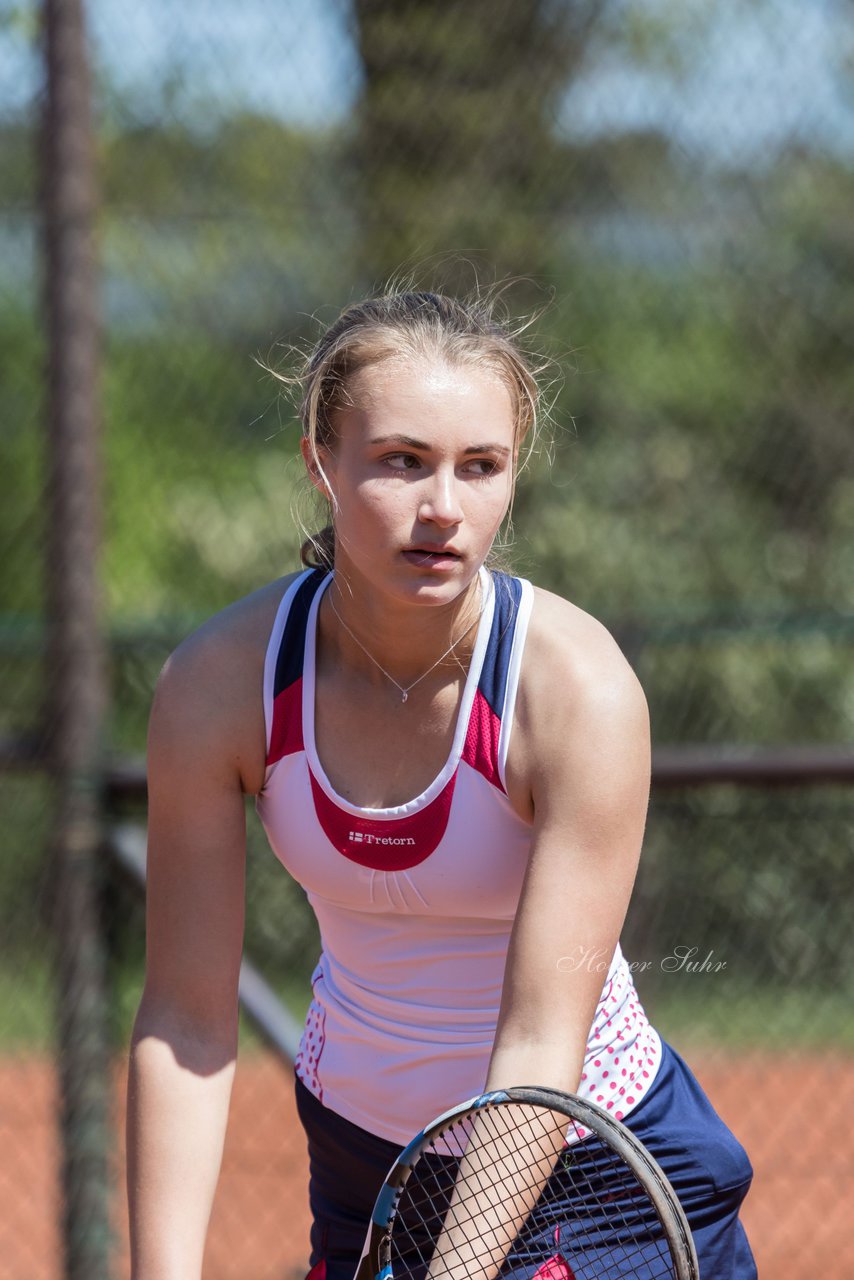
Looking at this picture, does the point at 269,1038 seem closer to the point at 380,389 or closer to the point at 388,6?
the point at 380,389

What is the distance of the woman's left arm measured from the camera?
5.38 feet

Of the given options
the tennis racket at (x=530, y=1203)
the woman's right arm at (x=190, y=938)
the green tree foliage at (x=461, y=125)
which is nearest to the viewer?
the tennis racket at (x=530, y=1203)

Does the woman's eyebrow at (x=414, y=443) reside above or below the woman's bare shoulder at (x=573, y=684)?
above

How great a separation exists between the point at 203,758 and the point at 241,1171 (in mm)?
2710

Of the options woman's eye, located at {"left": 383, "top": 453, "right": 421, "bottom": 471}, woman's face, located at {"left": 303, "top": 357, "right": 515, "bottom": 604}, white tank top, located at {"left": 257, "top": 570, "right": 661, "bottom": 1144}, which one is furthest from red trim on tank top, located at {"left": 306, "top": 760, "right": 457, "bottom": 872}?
woman's eye, located at {"left": 383, "top": 453, "right": 421, "bottom": 471}

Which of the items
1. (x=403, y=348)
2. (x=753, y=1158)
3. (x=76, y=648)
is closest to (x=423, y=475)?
(x=403, y=348)

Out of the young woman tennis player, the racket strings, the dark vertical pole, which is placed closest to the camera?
the racket strings

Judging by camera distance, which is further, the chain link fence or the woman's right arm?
the chain link fence

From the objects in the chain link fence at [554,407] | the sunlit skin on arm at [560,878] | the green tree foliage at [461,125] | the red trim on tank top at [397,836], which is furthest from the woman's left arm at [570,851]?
the green tree foliage at [461,125]

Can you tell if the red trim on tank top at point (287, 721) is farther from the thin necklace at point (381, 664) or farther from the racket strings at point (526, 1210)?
the racket strings at point (526, 1210)

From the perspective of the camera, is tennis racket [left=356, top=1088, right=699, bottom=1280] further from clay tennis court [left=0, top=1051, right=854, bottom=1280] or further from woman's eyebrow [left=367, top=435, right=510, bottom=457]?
clay tennis court [left=0, top=1051, right=854, bottom=1280]

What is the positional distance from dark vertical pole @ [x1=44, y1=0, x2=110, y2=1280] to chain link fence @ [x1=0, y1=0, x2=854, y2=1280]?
0.17 ft

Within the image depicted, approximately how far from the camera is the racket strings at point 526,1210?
5.26 ft

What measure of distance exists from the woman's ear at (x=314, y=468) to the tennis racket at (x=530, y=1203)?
0.73m
